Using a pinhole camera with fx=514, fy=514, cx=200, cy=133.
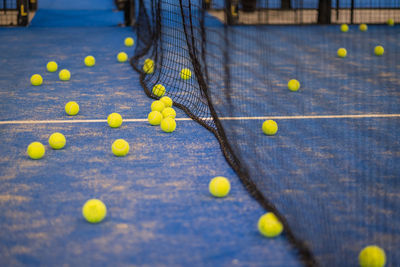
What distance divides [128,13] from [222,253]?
8.67 meters

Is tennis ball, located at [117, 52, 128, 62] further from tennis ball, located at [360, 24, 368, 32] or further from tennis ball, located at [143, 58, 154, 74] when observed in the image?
tennis ball, located at [360, 24, 368, 32]

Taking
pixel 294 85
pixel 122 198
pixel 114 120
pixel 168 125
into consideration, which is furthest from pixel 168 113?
pixel 294 85

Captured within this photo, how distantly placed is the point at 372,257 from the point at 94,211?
4.31ft

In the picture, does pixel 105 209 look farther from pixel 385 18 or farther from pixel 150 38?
pixel 385 18

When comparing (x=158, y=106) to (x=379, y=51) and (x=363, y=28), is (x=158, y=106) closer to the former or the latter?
(x=379, y=51)

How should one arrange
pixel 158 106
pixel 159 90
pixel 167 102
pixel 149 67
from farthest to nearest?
pixel 149 67 → pixel 159 90 → pixel 167 102 → pixel 158 106

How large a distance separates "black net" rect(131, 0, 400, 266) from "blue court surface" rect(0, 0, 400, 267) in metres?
0.03

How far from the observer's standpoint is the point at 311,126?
13.8 ft

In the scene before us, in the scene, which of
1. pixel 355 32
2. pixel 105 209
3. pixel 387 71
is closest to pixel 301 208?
pixel 105 209

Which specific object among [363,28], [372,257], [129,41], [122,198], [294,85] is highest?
[372,257]

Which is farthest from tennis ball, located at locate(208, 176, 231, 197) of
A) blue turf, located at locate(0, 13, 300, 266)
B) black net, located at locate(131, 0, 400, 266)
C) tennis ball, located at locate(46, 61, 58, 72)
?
tennis ball, located at locate(46, 61, 58, 72)

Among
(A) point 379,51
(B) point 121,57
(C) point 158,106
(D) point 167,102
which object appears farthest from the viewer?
(A) point 379,51

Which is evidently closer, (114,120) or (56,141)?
(56,141)

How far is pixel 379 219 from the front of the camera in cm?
259
